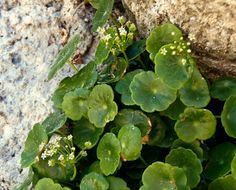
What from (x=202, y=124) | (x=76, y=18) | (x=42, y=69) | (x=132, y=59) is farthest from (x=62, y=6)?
(x=202, y=124)

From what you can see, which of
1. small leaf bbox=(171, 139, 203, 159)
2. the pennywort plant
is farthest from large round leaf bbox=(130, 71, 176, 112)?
small leaf bbox=(171, 139, 203, 159)

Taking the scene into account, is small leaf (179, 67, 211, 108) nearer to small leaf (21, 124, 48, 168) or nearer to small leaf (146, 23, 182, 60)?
small leaf (146, 23, 182, 60)

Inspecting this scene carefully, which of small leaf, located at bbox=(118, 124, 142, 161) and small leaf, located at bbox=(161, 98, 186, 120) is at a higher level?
small leaf, located at bbox=(118, 124, 142, 161)

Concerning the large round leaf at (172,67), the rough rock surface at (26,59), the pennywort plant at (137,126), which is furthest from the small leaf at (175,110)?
the rough rock surface at (26,59)

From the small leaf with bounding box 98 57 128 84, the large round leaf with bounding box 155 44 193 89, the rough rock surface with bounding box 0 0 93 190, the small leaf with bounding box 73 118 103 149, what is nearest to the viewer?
the large round leaf with bounding box 155 44 193 89

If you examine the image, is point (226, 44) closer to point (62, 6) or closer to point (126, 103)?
point (126, 103)

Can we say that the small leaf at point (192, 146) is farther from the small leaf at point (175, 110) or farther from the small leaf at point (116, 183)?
the small leaf at point (116, 183)
